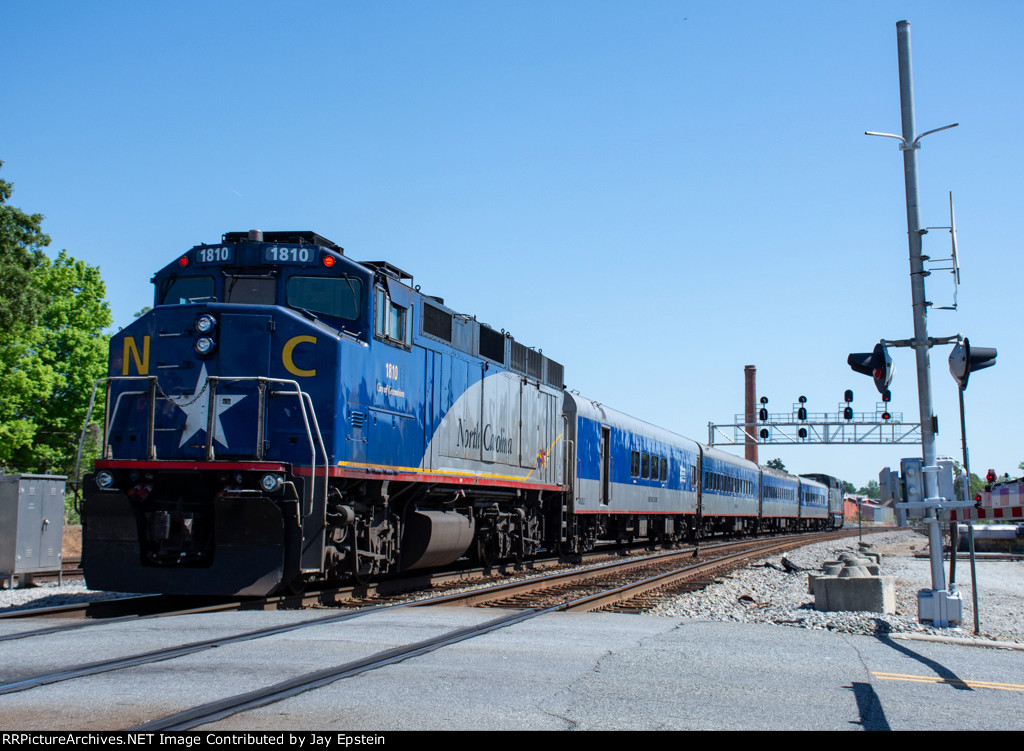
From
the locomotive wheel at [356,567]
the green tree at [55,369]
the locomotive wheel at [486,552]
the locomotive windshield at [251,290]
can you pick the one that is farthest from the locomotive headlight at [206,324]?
the green tree at [55,369]

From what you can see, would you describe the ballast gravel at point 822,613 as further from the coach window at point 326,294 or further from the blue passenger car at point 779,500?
the blue passenger car at point 779,500

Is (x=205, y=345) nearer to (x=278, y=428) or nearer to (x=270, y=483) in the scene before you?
(x=278, y=428)

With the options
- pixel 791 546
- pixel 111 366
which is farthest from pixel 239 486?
pixel 791 546

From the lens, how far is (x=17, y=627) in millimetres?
9055

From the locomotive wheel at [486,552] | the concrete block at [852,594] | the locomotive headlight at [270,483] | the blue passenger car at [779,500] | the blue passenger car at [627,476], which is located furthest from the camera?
the blue passenger car at [779,500]

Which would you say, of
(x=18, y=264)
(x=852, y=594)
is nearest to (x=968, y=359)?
(x=852, y=594)

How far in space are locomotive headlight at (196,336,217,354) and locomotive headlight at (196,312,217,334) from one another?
8 centimetres

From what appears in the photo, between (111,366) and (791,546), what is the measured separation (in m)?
27.1

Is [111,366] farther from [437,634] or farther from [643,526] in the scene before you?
[643,526]

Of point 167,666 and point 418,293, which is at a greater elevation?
point 418,293

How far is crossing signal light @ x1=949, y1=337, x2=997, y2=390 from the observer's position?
10383mm

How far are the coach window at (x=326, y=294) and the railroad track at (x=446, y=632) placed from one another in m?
3.54

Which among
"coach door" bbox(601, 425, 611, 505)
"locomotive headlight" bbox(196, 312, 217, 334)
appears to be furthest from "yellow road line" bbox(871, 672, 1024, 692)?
"coach door" bbox(601, 425, 611, 505)

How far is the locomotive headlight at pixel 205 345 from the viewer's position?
10.5 metres
